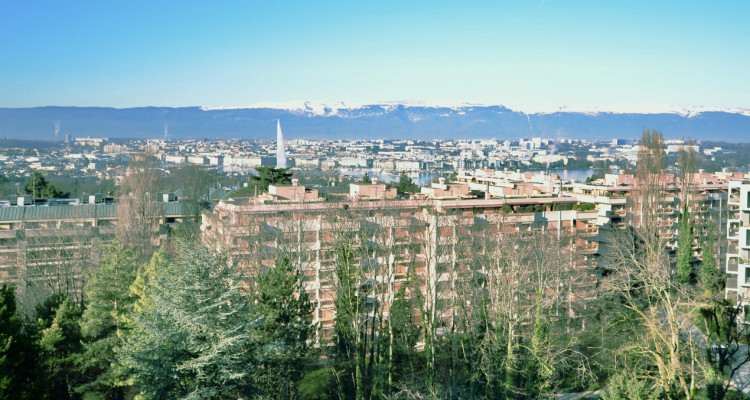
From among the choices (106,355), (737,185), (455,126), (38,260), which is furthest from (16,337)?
(455,126)

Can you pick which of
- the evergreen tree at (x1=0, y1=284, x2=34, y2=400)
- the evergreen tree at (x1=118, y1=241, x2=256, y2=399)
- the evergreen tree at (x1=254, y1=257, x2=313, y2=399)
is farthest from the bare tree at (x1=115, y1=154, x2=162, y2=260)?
the evergreen tree at (x1=118, y1=241, x2=256, y2=399)

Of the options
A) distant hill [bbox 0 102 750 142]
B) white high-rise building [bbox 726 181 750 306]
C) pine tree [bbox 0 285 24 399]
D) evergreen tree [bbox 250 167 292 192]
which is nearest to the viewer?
pine tree [bbox 0 285 24 399]

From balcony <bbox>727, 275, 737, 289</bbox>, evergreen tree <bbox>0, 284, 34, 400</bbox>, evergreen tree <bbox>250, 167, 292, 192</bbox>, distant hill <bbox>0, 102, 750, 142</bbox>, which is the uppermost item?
distant hill <bbox>0, 102, 750, 142</bbox>

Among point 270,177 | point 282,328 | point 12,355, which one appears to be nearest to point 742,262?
point 282,328

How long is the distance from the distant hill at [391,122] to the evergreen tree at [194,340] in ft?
355

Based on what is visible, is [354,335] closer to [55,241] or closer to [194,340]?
[194,340]

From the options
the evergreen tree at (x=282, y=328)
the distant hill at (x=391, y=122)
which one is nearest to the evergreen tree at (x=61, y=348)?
the evergreen tree at (x=282, y=328)

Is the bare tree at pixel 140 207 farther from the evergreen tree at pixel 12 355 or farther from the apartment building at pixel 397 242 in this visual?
the evergreen tree at pixel 12 355

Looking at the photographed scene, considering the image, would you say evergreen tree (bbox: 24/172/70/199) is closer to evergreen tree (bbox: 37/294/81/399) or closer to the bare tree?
the bare tree

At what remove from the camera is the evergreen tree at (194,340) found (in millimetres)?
11000

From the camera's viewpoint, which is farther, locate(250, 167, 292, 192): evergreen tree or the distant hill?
the distant hill

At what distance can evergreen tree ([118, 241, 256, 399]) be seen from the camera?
11.0 meters

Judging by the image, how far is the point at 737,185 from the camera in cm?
2864

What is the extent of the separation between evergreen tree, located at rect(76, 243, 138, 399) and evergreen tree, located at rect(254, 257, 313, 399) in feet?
9.31
